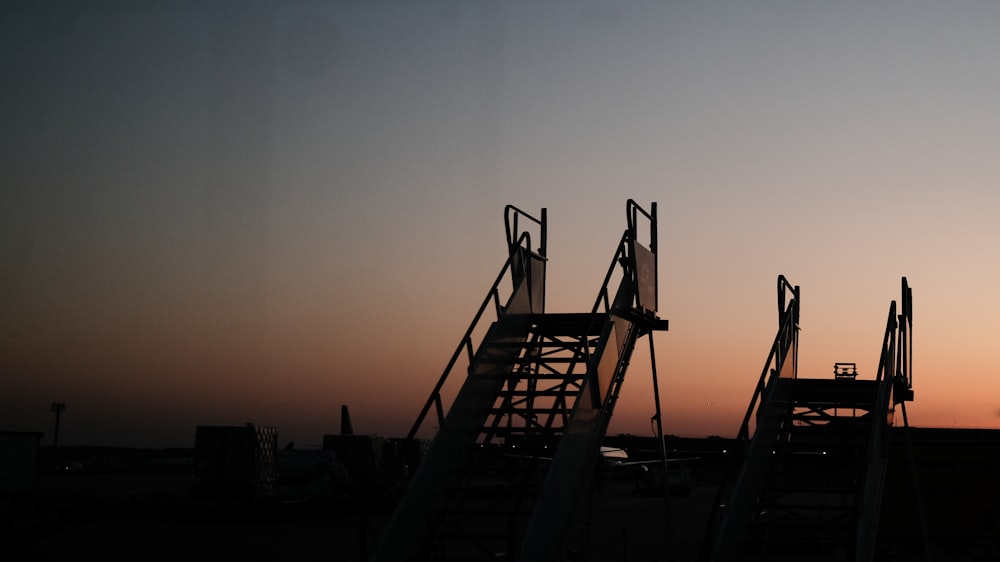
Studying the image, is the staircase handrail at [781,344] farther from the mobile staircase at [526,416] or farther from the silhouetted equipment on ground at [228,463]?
the silhouetted equipment on ground at [228,463]

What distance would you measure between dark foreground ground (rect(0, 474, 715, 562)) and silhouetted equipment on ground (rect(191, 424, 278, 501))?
90 cm

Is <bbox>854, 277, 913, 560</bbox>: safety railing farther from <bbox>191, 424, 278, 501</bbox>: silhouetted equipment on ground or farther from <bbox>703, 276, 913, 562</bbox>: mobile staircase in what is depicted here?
<bbox>191, 424, 278, 501</bbox>: silhouetted equipment on ground

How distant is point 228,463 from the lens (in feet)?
96.0

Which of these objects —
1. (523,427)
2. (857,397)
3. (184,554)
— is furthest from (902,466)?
(184,554)

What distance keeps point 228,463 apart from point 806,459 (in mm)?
20718

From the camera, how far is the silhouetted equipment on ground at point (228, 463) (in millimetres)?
29234

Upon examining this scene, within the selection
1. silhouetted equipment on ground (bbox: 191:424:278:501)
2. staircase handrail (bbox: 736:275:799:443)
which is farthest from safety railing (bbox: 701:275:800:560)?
silhouetted equipment on ground (bbox: 191:424:278:501)

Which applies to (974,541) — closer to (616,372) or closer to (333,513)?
(616,372)

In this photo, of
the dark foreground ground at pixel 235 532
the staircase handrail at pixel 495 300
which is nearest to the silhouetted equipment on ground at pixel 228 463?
the dark foreground ground at pixel 235 532

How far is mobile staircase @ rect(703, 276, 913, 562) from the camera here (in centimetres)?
1062

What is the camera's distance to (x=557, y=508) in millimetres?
10430

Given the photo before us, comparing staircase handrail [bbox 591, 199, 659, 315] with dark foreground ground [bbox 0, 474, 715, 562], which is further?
dark foreground ground [bbox 0, 474, 715, 562]

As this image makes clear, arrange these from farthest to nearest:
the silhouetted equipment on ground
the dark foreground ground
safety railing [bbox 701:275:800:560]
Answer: the silhouetted equipment on ground
the dark foreground ground
safety railing [bbox 701:275:800:560]

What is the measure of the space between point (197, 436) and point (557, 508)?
2126 centimetres
